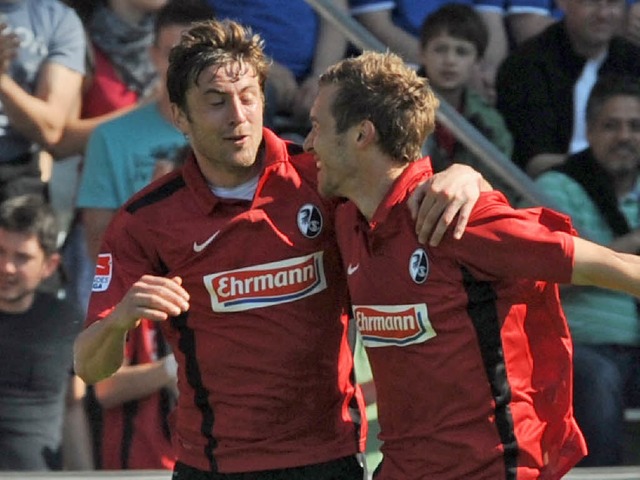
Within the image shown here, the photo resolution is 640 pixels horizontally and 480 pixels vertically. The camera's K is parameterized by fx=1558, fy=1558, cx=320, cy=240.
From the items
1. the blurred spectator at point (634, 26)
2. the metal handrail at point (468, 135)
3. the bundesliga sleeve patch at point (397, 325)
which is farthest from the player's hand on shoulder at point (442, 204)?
the blurred spectator at point (634, 26)

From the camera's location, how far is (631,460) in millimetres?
5824

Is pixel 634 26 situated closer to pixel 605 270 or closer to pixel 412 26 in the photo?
→ pixel 412 26

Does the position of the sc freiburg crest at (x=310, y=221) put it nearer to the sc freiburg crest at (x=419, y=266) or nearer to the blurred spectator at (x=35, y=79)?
the sc freiburg crest at (x=419, y=266)

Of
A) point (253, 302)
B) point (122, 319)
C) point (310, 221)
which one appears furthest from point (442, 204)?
point (122, 319)

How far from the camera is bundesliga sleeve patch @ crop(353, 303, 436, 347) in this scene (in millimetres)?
3547

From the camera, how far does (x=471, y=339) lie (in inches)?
139

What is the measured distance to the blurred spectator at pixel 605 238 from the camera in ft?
18.4

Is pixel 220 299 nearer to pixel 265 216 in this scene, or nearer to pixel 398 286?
pixel 265 216

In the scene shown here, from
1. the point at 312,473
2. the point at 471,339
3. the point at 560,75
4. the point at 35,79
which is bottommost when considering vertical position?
the point at 312,473

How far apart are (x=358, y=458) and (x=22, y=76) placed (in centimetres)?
237

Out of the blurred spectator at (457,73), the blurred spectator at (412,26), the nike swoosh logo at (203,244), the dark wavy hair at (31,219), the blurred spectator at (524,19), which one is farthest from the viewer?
the blurred spectator at (524,19)

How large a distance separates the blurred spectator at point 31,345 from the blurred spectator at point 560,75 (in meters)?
1.82

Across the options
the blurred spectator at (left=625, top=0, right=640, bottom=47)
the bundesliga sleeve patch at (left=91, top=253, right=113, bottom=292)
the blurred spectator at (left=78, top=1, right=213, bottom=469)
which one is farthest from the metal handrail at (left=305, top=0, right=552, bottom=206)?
the bundesliga sleeve patch at (left=91, top=253, right=113, bottom=292)

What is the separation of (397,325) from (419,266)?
0.47 ft
